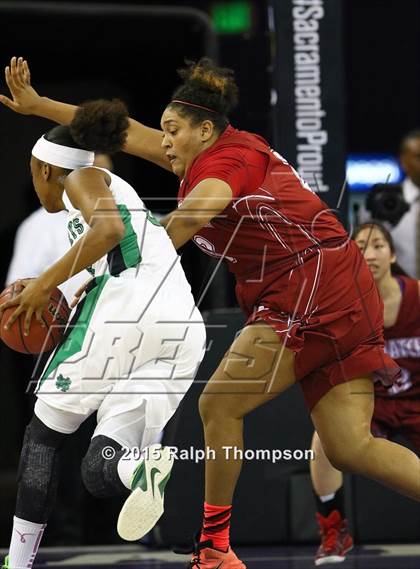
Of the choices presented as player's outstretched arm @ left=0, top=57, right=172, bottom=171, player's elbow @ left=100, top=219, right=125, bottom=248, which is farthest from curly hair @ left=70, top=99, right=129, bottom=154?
player's outstretched arm @ left=0, top=57, right=172, bottom=171

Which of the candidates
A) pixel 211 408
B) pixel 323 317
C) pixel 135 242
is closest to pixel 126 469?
pixel 211 408

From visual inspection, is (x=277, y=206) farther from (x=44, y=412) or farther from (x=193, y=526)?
(x=193, y=526)

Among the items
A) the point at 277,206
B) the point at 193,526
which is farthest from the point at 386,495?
the point at 277,206

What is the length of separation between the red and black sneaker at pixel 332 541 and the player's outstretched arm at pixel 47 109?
1.78m

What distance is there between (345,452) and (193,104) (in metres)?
1.48

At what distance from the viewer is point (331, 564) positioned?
6.51 meters

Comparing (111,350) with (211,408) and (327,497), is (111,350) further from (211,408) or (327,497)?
(327,497)

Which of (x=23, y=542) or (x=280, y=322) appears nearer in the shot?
(x=23, y=542)

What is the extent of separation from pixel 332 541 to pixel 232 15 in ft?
15.0

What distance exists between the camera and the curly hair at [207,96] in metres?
5.59

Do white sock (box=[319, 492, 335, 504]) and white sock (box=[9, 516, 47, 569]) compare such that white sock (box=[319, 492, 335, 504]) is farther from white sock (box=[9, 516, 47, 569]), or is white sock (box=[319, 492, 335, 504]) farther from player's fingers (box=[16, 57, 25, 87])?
player's fingers (box=[16, 57, 25, 87])

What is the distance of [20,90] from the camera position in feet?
19.5

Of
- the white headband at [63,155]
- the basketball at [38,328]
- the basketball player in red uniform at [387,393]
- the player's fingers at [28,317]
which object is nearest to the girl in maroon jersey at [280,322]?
the white headband at [63,155]

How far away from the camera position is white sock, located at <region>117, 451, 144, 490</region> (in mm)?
5188
